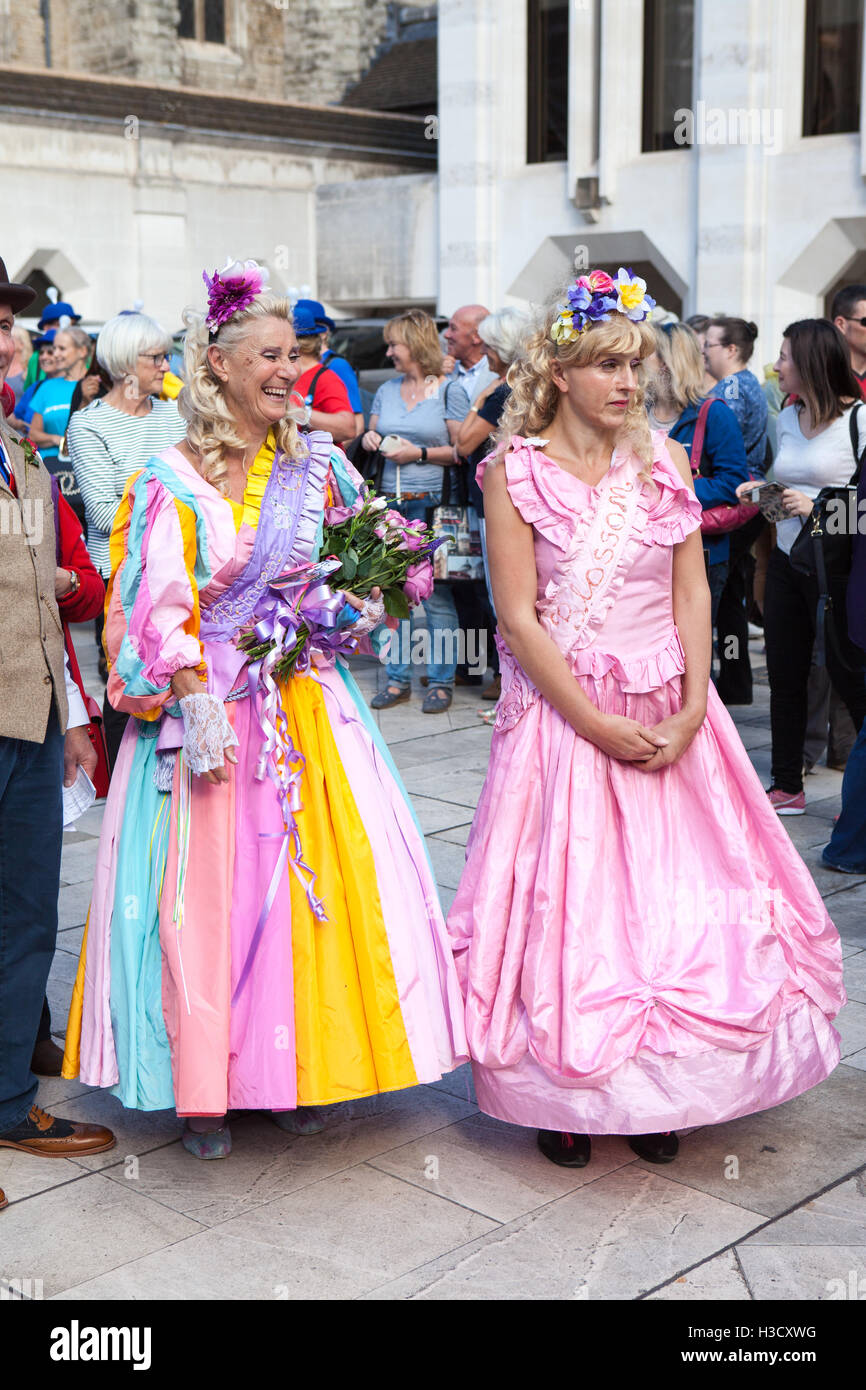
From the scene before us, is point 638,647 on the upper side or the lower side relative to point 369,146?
lower

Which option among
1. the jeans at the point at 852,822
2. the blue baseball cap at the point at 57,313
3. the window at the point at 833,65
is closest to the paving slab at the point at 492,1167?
the jeans at the point at 852,822

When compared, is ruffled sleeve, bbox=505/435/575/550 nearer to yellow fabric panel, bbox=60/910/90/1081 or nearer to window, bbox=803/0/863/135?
yellow fabric panel, bbox=60/910/90/1081

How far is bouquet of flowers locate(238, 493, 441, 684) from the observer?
11.1 feet

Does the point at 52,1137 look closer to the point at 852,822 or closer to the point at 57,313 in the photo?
the point at 852,822

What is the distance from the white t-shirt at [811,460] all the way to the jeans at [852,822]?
97 centimetres

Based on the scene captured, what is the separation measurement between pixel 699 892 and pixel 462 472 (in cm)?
506

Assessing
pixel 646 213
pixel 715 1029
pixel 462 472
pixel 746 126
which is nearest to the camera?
pixel 715 1029

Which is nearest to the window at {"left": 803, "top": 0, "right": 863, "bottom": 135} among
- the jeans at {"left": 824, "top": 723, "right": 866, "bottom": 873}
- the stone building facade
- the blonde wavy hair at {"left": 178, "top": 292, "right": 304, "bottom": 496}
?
the stone building facade

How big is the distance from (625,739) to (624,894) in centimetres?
34

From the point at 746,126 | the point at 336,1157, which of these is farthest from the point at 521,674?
the point at 746,126

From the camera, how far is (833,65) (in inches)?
637

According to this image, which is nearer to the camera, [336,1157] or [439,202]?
[336,1157]

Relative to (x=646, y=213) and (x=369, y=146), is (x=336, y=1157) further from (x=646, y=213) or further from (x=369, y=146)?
(x=369, y=146)
